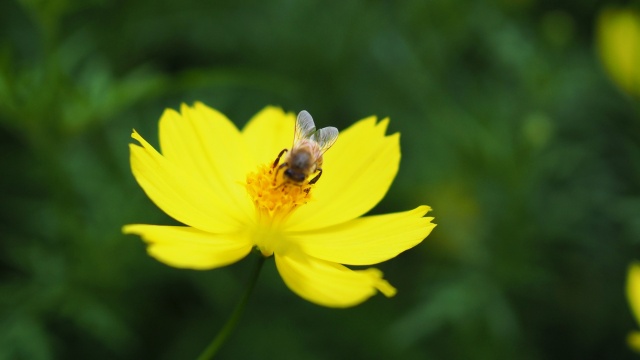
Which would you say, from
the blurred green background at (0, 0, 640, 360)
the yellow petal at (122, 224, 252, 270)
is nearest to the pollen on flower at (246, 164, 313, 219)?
the yellow petal at (122, 224, 252, 270)

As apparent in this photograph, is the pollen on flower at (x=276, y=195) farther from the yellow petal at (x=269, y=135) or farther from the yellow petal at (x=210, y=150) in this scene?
the yellow petal at (x=269, y=135)

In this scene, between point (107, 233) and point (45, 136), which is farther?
point (107, 233)

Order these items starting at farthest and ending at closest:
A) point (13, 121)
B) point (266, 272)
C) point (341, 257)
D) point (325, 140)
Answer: point (266, 272), point (13, 121), point (325, 140), point (341, 257)

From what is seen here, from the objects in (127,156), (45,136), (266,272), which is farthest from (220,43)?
(45,136)

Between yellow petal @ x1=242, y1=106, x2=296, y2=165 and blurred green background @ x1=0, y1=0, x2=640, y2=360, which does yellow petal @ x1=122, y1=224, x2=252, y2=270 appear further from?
blurred green background @ x1=0, y1=0, x2=640, y2=360

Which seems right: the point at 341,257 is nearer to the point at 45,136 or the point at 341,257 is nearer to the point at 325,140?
the point at 325,140

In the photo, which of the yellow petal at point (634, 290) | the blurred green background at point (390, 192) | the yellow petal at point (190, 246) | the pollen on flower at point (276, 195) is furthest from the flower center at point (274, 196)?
the yellow petal at point (634, 290)
